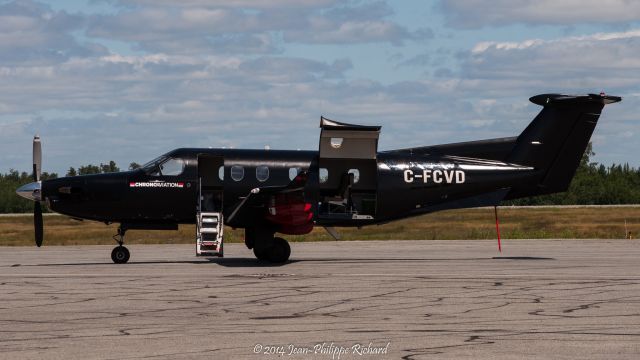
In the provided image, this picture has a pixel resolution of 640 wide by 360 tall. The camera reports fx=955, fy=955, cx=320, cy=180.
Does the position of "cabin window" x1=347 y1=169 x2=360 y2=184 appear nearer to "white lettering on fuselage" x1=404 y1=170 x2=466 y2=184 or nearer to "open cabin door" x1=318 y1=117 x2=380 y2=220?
"open cabin door" x1=318 y1=117 x2=380 y2=220

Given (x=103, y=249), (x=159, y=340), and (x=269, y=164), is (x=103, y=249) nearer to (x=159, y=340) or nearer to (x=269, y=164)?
(x=269, y=164)

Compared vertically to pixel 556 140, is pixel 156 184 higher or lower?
lower

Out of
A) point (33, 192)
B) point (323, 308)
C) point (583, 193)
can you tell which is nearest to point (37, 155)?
point (33, 192)

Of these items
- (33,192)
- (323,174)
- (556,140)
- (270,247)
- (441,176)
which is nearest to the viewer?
(270,247)

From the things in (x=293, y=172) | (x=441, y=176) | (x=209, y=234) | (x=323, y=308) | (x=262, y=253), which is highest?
(x=293, y=172)

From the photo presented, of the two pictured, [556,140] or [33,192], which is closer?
[33,192]

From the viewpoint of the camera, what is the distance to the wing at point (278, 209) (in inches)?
894

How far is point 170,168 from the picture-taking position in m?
24.4

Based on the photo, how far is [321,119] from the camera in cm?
2247

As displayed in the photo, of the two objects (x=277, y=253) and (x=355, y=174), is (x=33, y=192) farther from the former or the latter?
(x=355, y=174)

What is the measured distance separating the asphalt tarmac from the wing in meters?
1.07

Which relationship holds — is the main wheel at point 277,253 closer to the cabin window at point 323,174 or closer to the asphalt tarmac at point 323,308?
the asphalt tarmac at point 323,308

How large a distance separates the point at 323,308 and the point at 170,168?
10.3 meters

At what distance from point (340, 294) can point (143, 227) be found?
9135 mm
